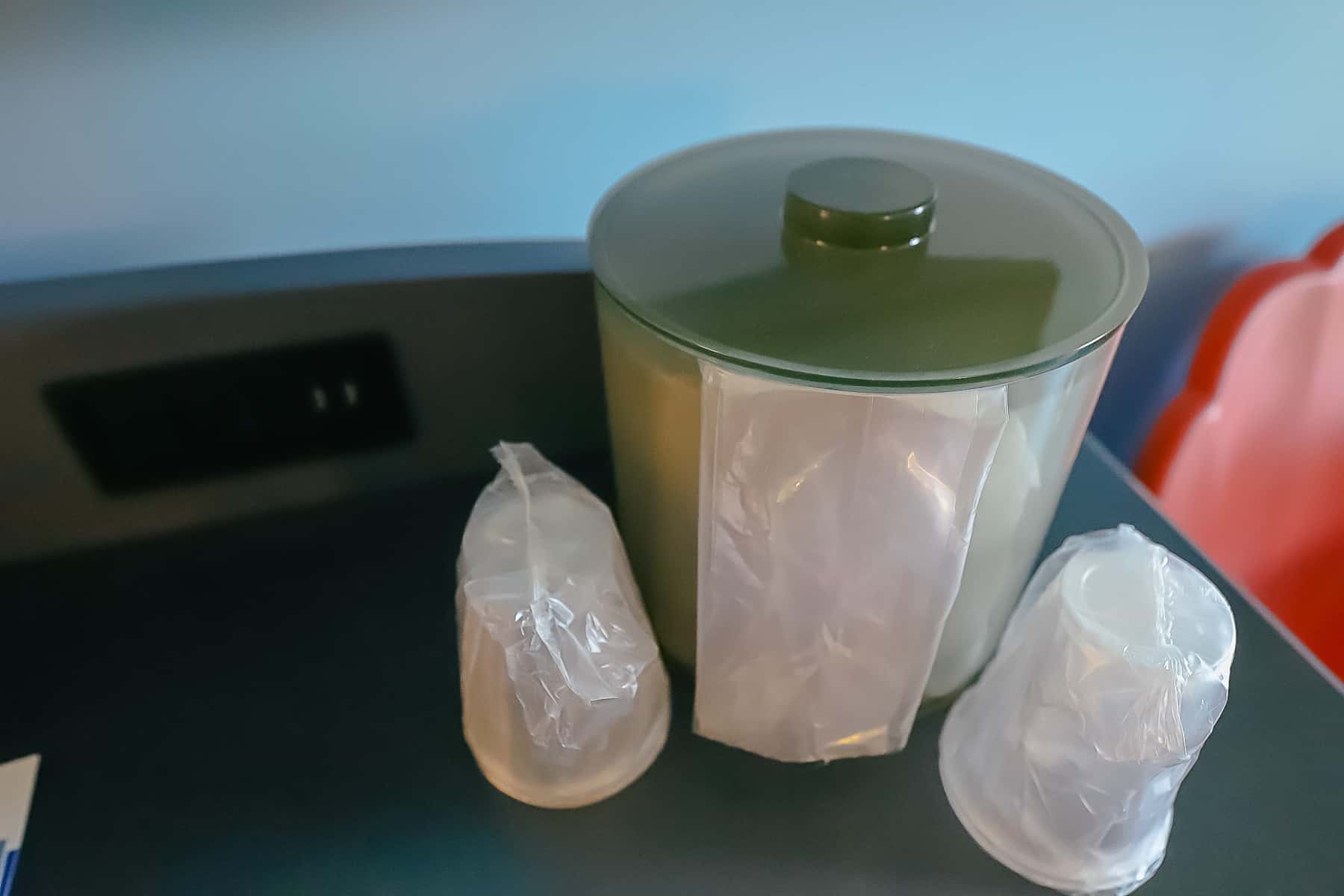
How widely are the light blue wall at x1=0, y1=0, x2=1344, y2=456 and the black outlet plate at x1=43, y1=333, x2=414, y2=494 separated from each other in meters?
0.08

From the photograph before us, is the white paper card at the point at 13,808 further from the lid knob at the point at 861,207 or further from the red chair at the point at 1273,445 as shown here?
the red chair at the point at 1273,445

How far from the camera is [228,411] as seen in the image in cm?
53

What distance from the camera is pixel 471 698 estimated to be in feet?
1.46

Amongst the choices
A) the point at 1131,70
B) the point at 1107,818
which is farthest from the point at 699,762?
the point at 1131,70

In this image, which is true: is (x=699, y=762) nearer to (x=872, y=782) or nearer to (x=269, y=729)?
(x=872, y=782)

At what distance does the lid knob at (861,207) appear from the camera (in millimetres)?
400

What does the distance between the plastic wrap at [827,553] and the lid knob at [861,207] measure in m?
0.09

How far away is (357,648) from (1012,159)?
0.44 m

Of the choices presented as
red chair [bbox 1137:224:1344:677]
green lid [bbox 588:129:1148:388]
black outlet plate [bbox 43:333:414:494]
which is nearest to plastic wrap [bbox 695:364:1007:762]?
green lid [bbox 588:129:1148:388]

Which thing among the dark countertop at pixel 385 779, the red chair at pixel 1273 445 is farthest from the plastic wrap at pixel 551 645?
the red chair at pixel 1273 445

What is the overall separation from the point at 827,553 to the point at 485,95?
1.07 feet

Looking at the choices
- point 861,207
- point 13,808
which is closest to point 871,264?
point 861,207

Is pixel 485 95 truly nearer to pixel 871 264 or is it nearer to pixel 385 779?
pixel 871 264

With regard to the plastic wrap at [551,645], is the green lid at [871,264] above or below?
above
